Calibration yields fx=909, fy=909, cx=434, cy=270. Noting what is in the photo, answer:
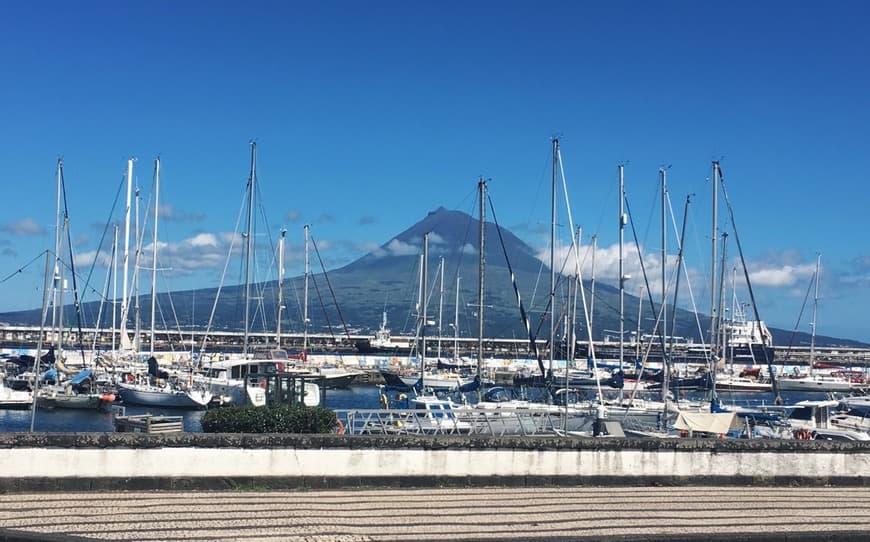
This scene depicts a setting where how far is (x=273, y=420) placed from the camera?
1534cm

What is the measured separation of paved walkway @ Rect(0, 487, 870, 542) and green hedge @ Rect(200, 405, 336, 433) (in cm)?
209

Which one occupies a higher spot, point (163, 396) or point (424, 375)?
point (424, 375)

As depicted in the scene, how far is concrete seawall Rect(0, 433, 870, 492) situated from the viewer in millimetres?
13031

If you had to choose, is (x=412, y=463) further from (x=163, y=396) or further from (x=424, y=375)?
(x=424, y=375)

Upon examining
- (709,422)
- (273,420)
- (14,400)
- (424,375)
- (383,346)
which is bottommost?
(14,400)

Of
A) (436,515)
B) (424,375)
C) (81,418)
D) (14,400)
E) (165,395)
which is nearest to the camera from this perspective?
(436,515)

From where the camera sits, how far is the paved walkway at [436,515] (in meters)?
10.9

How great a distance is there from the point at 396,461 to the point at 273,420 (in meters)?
2.50

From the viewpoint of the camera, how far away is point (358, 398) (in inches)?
2771

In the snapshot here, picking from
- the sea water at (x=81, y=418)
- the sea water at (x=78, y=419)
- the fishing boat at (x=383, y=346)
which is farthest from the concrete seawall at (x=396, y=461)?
→ the fishing boat at (x=383, y=346)

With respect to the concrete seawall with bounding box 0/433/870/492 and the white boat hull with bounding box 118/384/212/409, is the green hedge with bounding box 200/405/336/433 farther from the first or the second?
the white boat hull with bounding box 118/384/212/409

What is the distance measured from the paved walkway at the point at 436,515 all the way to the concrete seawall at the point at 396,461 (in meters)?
0.32

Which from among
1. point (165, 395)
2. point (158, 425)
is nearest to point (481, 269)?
point (165, 395)

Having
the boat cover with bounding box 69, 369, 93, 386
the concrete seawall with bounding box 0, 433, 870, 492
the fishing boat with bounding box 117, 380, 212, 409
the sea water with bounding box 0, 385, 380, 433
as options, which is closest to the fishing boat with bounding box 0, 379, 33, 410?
the sea water with bounding box 0, 385, 380, 433
